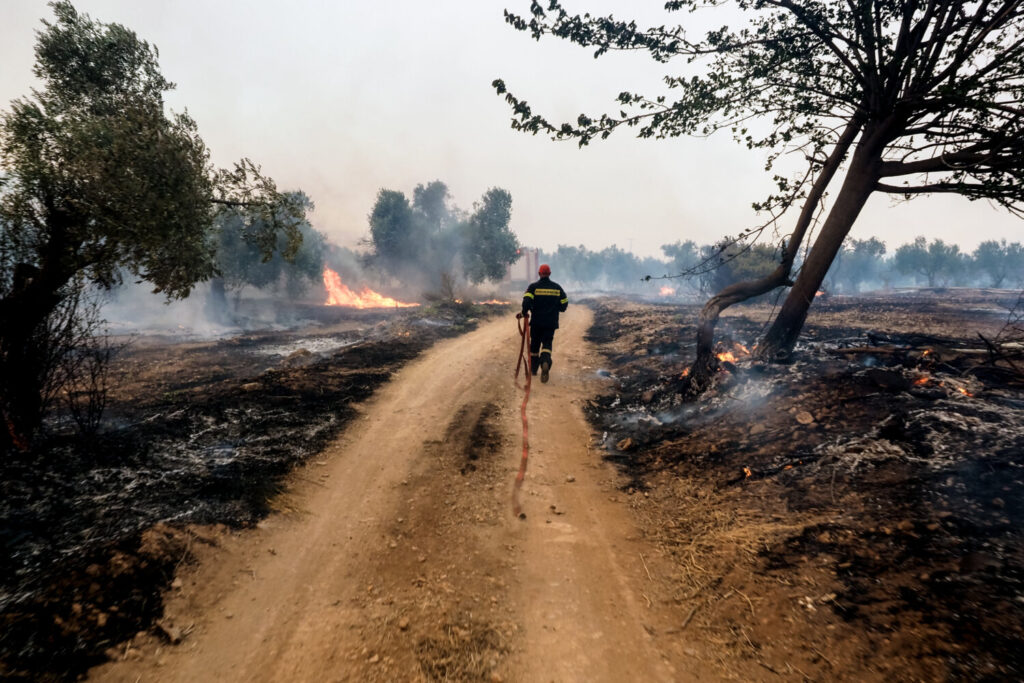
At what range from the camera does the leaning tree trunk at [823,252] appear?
855 cm

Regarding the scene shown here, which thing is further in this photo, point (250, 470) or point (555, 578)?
point (250, 470)

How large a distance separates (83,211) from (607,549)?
9.85 m

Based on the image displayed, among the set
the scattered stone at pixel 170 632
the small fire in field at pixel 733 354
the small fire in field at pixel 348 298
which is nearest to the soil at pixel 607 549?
the scattered stone at pixel 170 632

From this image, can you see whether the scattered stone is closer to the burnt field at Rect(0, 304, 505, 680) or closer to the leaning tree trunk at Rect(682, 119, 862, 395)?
the burnt field at Rect(0, 304, 505, 680)

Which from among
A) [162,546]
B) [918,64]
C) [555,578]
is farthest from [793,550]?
[918,64]

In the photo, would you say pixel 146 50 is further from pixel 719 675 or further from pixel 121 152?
pixel 719 675

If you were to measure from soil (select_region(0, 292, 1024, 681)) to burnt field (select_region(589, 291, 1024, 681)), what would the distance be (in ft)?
0.08

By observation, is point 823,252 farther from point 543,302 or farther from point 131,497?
point 131,497

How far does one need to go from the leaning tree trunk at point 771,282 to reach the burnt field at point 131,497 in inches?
332

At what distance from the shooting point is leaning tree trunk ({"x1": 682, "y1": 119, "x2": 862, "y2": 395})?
29.0ft

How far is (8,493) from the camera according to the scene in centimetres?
486

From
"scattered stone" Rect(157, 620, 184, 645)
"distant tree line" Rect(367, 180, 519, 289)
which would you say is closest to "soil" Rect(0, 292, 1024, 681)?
"scattered stone" Rect(157, 620, 184, 645)

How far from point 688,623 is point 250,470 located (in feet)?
21.5

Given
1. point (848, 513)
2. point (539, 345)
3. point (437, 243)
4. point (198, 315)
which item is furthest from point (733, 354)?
point (437, 243)
